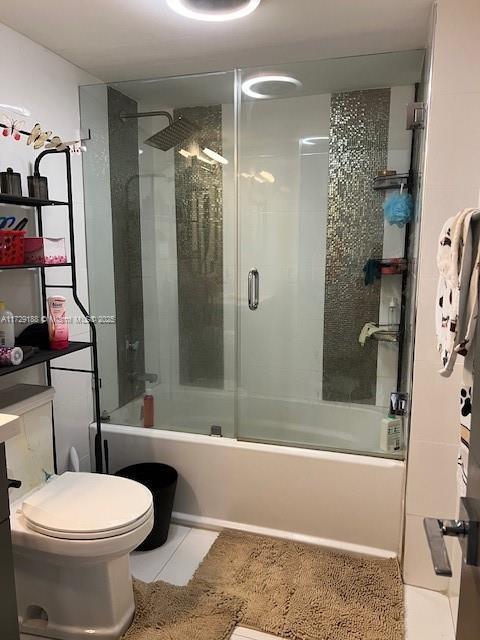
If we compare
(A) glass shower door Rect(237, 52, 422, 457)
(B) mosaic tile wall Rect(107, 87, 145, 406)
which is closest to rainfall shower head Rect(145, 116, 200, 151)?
(B) mosaic tile wall Rect(107, 87, 145, 406)

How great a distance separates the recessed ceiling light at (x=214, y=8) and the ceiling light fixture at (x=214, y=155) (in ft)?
3.30

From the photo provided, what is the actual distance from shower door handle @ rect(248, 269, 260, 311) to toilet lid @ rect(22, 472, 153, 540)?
4.29 ft

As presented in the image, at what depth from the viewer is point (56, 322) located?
203cm

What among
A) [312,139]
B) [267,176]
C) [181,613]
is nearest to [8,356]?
[181,613]

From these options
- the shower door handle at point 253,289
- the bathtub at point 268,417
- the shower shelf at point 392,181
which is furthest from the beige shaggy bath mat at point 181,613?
the shower shelf at point 392,181

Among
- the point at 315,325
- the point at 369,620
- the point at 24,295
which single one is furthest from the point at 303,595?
the point at 24,295

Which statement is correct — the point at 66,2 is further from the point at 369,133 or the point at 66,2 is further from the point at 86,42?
the point at 369,133

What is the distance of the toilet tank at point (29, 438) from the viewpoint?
1.78 metres

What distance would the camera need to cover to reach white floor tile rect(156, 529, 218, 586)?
205cm

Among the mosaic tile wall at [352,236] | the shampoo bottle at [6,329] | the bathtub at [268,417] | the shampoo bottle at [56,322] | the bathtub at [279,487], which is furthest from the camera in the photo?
the mosaic tile wall at [352,236]

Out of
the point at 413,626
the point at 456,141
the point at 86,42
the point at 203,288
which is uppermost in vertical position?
the point at 86,42

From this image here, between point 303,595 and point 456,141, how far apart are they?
1.84 m

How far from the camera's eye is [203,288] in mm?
2932

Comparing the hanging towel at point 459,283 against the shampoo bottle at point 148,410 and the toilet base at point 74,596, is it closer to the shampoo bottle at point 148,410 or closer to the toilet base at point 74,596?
the toilet base at point 74,596
